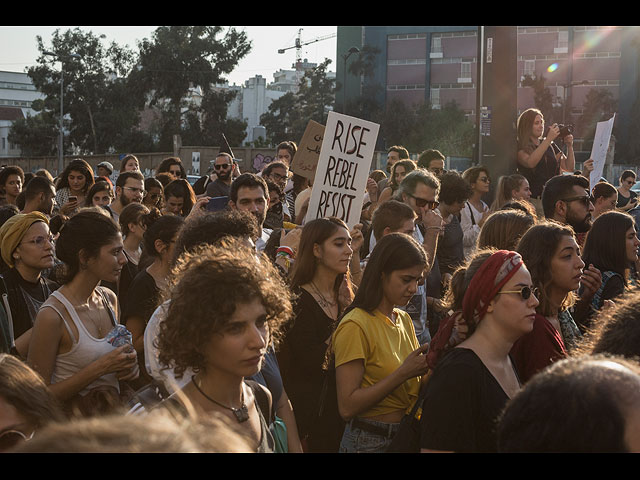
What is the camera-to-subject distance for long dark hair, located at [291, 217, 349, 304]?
4.63 metres

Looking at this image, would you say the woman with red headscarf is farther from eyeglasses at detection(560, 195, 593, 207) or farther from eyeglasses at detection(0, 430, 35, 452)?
eyeglasses at detection(560, 195, 593, 207)

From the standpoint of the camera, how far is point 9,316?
15.2ft

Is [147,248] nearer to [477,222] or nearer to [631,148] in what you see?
[477,222]

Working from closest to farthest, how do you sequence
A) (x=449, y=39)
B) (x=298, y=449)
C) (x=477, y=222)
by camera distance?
1. (x=298, y=449)
2. (x=477, y=222)
3. (x=449, y=39)

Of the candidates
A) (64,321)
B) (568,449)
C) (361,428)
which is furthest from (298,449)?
(568,449)

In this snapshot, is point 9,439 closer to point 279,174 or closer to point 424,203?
point 424,203

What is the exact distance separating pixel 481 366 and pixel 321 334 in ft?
5.05

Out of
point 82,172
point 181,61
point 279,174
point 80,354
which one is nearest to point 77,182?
point 82,172

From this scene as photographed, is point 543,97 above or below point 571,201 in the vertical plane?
above

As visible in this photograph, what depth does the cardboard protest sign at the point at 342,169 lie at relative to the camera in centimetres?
629

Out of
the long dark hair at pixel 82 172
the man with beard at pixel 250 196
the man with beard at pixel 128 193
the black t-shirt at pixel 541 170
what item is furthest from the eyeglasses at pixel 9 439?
the black t-shirt at pixel 541 170

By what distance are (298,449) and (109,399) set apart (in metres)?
0.90

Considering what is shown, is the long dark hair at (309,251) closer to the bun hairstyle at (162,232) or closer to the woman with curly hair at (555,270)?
the bun hairstyle at (162,232)

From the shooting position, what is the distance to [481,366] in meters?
2.97
